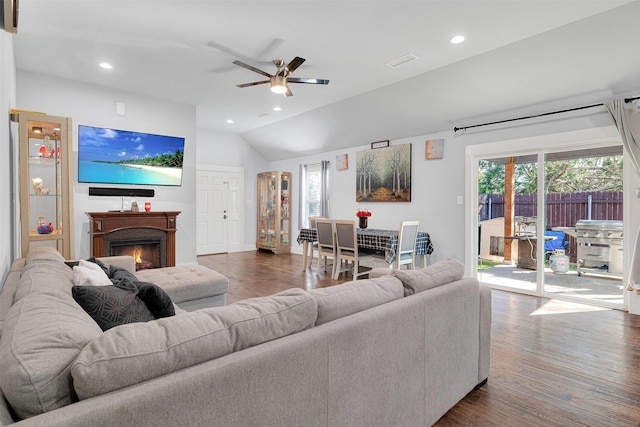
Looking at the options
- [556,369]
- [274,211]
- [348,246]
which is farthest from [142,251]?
[556,369]

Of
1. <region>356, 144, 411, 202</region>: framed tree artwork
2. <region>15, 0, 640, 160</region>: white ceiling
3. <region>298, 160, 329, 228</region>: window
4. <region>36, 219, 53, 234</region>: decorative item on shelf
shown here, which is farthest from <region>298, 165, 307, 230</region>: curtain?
<region>36, 219, 53, 234</region>: decorative item on shelf

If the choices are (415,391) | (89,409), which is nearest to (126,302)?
(89,409)

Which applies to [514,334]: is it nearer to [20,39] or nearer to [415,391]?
[415,391]

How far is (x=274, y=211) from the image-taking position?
771cm

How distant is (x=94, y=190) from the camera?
4621 millimetres

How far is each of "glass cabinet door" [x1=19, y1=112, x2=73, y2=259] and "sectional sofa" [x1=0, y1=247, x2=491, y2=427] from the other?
1.97 metres

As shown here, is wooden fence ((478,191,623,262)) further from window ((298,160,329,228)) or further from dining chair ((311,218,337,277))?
window ((298,160,329,228))

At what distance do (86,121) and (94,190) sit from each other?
38.0 inches

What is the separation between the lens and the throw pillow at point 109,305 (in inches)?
50.8

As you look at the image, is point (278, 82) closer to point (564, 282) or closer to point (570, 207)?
point (570, 207)

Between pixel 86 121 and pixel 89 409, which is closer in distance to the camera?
pixel 89 409

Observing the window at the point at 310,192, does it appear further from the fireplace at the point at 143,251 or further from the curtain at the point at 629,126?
the curtain at the point at 629,126

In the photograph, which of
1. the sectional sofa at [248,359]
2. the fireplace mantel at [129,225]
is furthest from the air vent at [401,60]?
the fireplace mantel at [129,225]

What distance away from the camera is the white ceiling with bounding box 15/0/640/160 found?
2.79 meters
